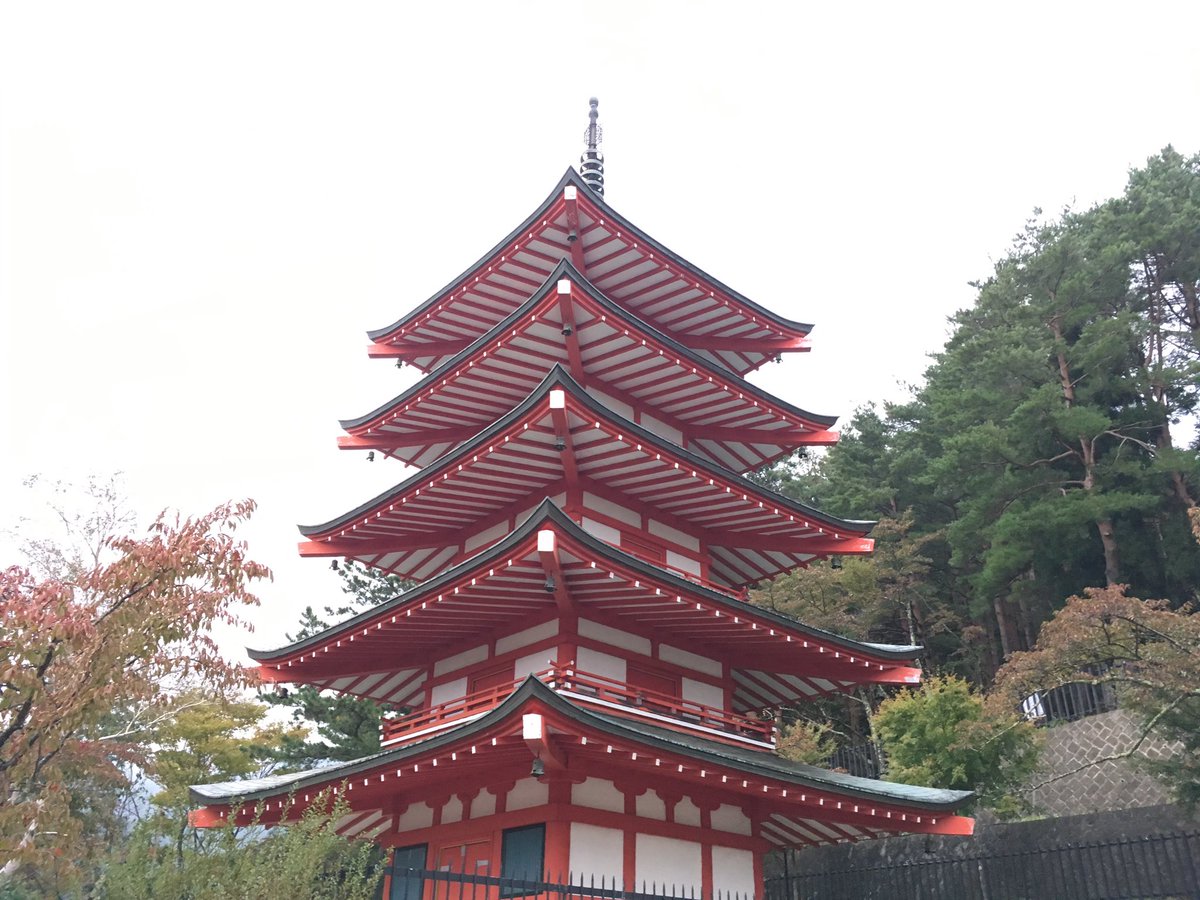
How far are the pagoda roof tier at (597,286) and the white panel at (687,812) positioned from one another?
9.32 m

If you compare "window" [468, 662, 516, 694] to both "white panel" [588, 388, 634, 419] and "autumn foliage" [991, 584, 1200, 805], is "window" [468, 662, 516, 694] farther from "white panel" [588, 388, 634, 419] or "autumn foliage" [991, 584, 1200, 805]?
"autumn foliage" [991, 584, 1200, 805]

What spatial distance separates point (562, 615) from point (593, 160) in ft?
38.2

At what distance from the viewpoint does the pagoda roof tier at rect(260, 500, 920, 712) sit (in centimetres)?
1277

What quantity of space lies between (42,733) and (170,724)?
21777 millimetres

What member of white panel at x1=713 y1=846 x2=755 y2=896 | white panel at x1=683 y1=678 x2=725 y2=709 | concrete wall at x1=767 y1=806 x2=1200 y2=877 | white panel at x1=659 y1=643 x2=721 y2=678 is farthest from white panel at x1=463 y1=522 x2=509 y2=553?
concrete wall at x1=767 y1=806 x2=1200 y2=877

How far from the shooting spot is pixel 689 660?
50.3 ft

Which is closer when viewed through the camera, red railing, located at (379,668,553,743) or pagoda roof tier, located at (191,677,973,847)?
pagoda roof tier, located at (191,677,973,847)

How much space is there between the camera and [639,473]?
1530 cm

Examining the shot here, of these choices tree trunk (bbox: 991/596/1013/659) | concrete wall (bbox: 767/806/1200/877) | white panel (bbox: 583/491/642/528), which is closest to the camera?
white panel (bbox: 583/491/642/528)

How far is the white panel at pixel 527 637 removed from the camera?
14.2 m

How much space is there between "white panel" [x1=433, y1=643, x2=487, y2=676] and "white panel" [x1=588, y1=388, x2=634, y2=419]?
4.92m

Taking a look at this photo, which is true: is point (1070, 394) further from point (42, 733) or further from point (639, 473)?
point (42, 733)

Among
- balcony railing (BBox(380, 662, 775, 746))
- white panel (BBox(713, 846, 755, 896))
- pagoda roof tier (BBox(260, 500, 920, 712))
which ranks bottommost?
white panel (BBox(713, 846, 755, 896))

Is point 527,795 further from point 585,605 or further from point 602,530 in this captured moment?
point 602,530
